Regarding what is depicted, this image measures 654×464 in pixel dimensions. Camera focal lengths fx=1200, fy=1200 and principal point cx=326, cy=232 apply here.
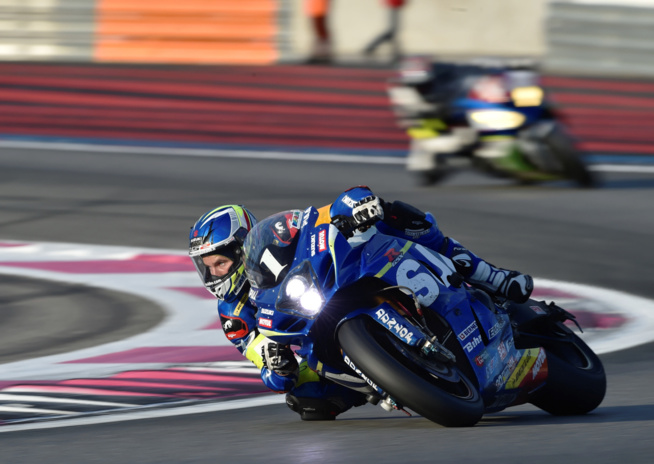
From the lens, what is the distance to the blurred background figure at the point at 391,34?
61.8 feet

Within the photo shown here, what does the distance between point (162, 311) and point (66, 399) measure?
2099mm

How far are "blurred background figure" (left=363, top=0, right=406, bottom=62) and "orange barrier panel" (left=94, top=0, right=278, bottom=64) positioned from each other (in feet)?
5.39

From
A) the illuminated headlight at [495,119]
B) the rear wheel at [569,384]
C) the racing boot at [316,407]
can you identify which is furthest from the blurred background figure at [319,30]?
the racing boot at [316,407]

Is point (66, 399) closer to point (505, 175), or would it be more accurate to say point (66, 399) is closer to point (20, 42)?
point (505, 175)

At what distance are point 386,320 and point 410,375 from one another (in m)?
0.23

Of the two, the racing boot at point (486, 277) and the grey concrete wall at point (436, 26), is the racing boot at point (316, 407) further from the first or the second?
the grey concrete wall at point (436, 26)

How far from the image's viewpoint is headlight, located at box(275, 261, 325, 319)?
4.33 m

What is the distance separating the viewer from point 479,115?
12.3 m

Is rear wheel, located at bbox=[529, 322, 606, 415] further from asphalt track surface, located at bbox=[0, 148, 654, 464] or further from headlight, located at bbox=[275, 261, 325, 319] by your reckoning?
headlight, located at bbox=[275, 261, 325, 319]

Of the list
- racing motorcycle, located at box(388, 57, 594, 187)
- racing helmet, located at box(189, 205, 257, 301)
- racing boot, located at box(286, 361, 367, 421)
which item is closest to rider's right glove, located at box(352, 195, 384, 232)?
racing helmet, located at box(189, 205, 257, 301)

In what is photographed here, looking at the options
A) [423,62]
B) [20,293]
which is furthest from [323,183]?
[20,293]

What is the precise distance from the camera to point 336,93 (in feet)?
54.7

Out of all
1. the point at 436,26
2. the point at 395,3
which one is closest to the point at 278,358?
the point at 395,3

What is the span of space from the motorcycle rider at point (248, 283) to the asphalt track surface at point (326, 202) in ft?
0.47
